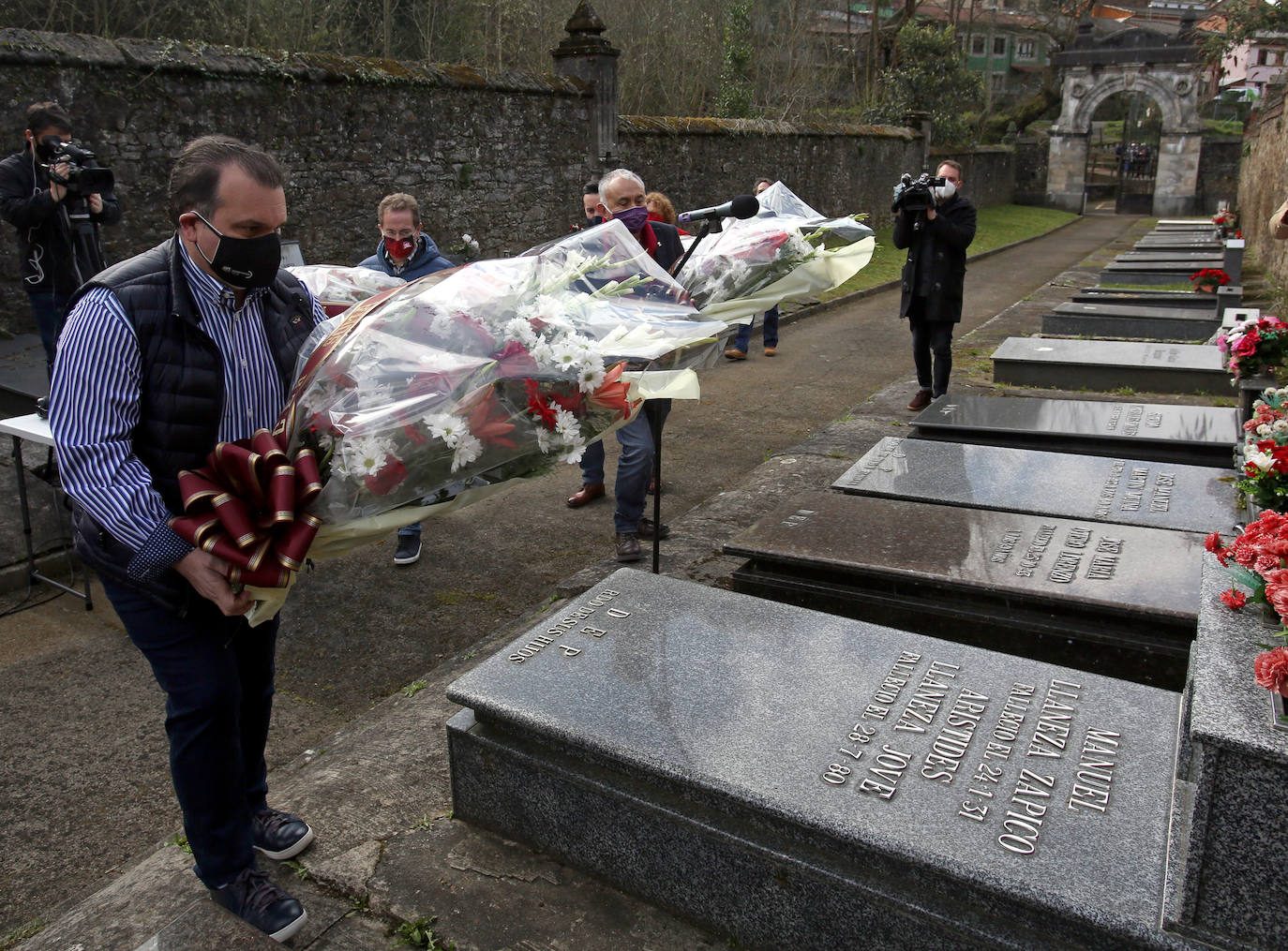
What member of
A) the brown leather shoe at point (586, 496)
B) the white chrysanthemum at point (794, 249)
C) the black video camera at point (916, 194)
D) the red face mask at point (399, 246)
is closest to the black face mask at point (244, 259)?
the white chrysanthemum at point (794, 249)

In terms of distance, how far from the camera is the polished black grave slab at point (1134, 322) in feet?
31.4

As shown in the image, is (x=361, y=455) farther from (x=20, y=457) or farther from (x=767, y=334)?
(x=767, y=334)

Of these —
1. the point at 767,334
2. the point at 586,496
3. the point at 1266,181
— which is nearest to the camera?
the point at 586,496

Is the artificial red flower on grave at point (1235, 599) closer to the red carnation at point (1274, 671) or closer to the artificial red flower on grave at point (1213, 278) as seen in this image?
the red carnation at point (1274, 671)

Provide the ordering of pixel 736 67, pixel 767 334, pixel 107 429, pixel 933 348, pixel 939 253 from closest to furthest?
1. pixel 107 429
2. pixel 939 253
3. pixel 933 348
4. pixel 767 334
5. pixel 736 67

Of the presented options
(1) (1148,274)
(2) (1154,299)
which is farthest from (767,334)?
(1) (1148,274)

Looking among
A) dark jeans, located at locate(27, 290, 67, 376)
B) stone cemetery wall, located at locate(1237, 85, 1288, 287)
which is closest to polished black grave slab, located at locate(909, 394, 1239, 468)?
dark jeans, located at locate(27, 290, 67, 376)

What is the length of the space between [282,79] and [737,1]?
14.8 metres

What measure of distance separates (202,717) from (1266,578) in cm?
245

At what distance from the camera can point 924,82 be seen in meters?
26.8

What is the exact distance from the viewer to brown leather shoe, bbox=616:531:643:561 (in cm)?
491

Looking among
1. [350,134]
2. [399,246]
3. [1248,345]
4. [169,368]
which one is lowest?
[1248,345]

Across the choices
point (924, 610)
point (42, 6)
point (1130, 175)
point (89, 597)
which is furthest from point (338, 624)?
point (1130, 175)

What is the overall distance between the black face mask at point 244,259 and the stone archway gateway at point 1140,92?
39585 mm
